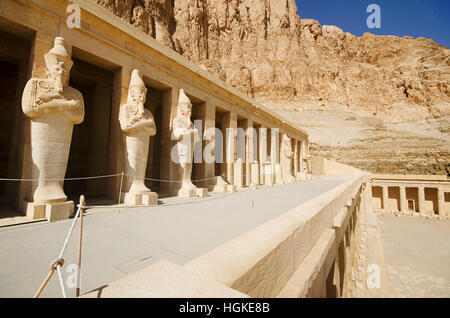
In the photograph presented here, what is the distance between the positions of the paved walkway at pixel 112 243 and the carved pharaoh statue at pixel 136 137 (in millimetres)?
1011

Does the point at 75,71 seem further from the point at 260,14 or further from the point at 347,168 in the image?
the point at 260,14

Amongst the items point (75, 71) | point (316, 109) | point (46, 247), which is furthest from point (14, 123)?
point (316, 109)

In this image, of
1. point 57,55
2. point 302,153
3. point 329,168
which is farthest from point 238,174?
point 329,168

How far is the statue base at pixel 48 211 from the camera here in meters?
3.90

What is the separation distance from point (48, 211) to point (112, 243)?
195 centimetres

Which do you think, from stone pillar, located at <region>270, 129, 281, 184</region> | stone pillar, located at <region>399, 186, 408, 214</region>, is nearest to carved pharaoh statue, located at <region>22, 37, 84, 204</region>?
stone pillar, located at <region>270, 129, 281, 184</region>

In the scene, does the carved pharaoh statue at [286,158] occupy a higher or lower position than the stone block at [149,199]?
higher

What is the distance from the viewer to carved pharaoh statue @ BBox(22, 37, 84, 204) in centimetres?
408

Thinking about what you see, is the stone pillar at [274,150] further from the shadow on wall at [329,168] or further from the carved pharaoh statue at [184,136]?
the shadow on wall at [329,168]

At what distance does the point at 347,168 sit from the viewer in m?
24.9

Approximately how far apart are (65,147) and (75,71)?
15.4 ft

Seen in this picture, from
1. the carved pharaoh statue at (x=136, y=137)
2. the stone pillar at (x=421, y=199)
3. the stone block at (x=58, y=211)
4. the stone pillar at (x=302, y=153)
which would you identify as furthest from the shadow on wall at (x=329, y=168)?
the stone block at (x=58, y=211)

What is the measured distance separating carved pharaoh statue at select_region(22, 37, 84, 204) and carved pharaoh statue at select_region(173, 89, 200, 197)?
3335mm
